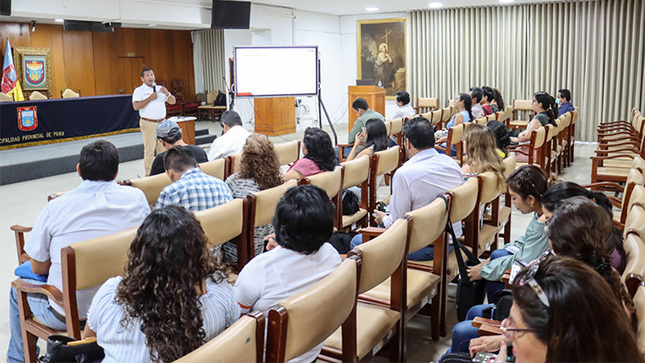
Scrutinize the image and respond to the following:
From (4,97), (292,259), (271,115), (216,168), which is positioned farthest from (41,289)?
(4,97)

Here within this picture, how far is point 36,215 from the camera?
6.57 meters

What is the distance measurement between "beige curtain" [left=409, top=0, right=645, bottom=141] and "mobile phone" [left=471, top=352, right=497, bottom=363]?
11.3 meters

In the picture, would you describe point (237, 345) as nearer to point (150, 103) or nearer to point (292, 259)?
point (292, 259)

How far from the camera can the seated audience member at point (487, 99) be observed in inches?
365

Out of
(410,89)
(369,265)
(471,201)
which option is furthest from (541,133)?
(410,89)

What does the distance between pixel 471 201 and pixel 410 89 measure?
36.0 ft

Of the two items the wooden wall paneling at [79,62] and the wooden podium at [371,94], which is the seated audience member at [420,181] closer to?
the wooden podium at [371,94]

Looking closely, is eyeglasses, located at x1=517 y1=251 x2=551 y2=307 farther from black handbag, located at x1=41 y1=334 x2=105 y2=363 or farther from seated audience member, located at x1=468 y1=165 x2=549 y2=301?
seated audience member, located at x1=468 y1=165 x2=549 y2=301

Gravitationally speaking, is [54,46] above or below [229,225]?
above

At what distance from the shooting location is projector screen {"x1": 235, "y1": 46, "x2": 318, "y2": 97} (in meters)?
9.93

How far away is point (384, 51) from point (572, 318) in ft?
44.7

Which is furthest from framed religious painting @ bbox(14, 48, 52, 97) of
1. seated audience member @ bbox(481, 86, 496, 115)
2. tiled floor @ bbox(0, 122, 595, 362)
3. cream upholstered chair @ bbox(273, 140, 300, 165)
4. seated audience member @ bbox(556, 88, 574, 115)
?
seated audience member @ bbox(556, 88, 574, 115)

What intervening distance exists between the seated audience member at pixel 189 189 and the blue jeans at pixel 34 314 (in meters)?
0.84

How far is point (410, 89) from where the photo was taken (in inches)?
559
